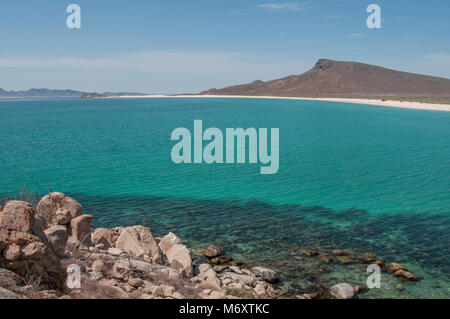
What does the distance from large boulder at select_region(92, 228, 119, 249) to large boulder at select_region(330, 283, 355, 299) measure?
919 cm

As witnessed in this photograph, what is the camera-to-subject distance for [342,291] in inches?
509

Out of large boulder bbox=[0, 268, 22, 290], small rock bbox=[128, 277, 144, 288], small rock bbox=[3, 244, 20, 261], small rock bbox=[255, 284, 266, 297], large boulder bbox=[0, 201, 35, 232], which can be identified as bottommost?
small rock bbox=[255, 284, 266, 297]

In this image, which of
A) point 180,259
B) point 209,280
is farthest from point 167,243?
point 209,280

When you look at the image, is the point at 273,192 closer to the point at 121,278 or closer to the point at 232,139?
the point at 121,278

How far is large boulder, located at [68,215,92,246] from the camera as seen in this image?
14.4m

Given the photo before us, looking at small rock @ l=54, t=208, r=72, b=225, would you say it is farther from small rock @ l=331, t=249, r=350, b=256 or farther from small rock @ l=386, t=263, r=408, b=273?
small rock @ l=386, t=263, r=408, b=273

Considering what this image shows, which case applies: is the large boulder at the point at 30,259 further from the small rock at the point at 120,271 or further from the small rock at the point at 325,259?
the small rock at the point at 325,259

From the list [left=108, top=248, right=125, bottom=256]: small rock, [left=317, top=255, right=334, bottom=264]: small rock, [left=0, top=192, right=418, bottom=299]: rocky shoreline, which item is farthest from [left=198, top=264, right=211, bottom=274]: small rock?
[left=317, top=255, right=334, bottom=264]: small rock

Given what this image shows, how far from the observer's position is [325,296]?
12992mm

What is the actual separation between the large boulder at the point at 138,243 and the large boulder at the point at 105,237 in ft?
1.40

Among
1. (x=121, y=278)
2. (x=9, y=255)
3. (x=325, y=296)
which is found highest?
(x=9, y=255)

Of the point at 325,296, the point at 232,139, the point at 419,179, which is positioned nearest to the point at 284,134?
the point at 232,139

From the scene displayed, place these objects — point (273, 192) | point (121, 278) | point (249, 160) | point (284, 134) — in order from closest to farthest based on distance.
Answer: point (121, 278) → point (273, 192) → point (249, 160) → point (284, 134)

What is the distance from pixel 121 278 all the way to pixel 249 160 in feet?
93.4
